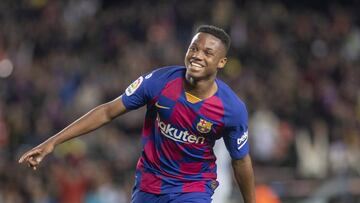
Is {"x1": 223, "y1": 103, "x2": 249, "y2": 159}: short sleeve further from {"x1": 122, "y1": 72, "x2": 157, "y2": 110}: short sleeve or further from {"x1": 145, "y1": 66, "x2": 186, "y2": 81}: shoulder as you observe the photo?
{"x1": 122, "y1": 72, "x2": 157, "y2": 110}: short sleeve

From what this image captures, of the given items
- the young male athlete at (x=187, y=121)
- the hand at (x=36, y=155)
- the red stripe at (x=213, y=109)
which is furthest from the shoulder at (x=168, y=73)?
the hand at (x=36, y=155)

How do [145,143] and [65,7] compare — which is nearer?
[145,143]

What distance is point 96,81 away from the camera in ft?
53.4

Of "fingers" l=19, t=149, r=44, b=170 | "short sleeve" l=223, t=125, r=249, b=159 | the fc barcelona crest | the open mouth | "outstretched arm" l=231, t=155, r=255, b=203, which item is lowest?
"outstretched arm" l=231, t=155, r=255, b=203

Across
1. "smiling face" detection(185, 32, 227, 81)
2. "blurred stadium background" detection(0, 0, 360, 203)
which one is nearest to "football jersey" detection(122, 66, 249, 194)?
"smiling face" detection(185, 32, 227, 81)

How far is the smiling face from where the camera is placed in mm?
6891

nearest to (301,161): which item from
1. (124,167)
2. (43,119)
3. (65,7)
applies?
(124,167)

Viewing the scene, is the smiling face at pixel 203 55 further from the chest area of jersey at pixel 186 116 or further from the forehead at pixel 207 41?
the chest area of jersey at pixel 186 116

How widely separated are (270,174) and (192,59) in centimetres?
807

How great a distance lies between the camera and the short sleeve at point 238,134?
703 centimetres

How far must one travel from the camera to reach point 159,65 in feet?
55.1

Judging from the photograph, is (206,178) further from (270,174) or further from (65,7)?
(65,7)

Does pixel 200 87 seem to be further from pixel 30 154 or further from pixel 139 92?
pixel 30 154

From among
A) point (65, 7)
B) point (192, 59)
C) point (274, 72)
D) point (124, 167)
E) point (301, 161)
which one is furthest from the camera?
point (65, 7)
